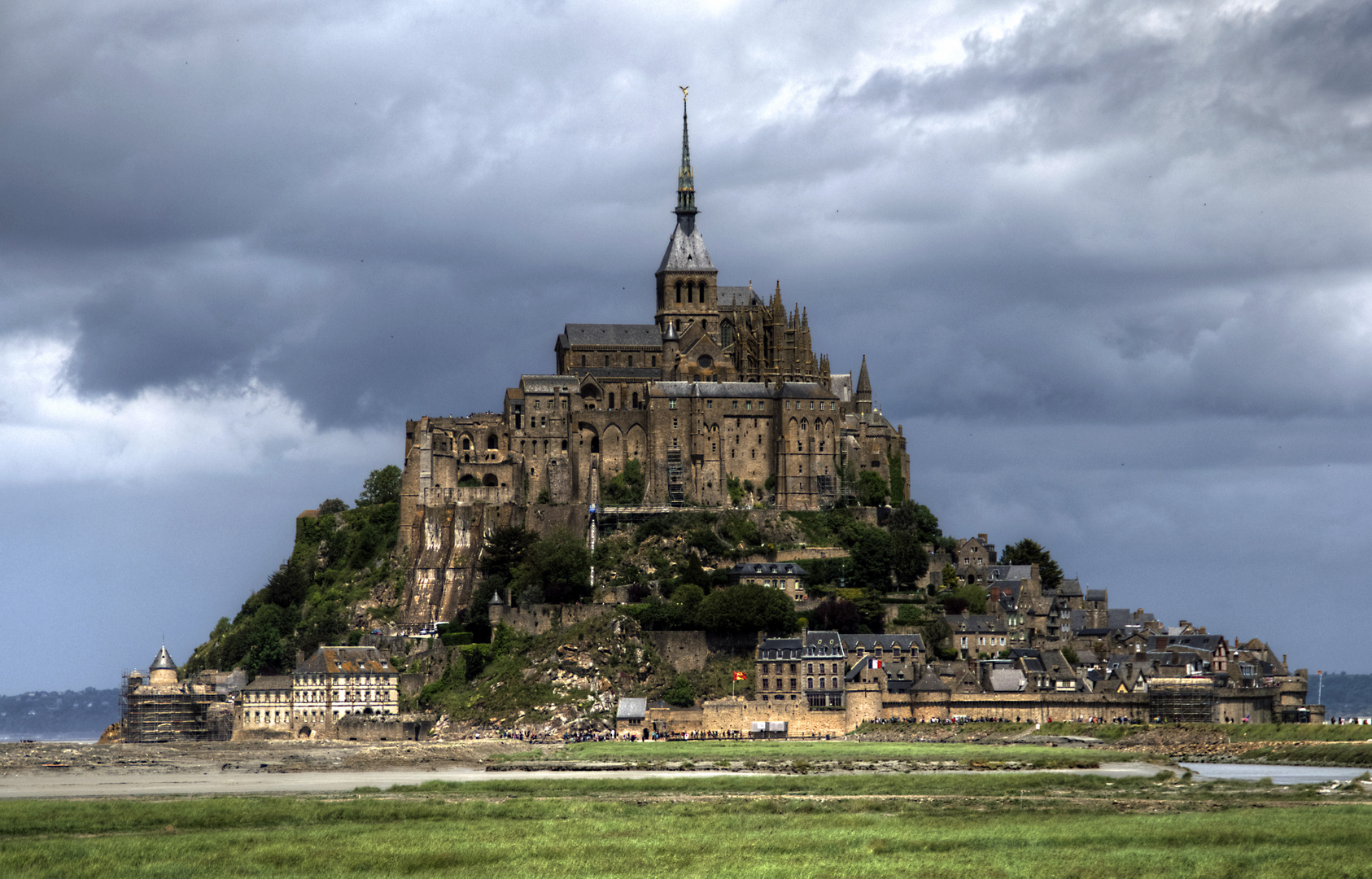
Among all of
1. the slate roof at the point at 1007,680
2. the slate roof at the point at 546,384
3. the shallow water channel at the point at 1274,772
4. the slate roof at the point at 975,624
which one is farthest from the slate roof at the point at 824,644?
the slate roof at the point at 546,384

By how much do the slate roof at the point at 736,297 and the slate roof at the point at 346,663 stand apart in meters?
44.3

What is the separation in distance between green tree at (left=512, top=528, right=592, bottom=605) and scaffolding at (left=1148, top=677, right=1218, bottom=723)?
36764 mm

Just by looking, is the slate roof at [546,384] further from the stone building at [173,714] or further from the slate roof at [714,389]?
the stone building at [173,714]

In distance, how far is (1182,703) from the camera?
105 m

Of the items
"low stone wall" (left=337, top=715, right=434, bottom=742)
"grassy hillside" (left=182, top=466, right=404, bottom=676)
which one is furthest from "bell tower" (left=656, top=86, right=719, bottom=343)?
"low stone wall" (left=337, top=715, right=434, bottom=742)

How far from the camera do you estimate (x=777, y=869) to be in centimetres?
5191

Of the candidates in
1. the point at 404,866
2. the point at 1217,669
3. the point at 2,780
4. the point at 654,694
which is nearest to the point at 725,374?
the point at 654,694

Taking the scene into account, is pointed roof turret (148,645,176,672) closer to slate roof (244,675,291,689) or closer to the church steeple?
slate roof (244,675,291,689)

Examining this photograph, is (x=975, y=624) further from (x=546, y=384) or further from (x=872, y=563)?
(x=546, y=384)

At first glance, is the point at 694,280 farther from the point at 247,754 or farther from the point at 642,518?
the point at 247,754

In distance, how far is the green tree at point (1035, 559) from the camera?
459 ft

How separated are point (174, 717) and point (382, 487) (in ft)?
94.3

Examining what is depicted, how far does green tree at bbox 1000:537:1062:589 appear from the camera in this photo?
139875 mm

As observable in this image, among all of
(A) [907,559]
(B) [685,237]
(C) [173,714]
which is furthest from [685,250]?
(C) [173,714]
